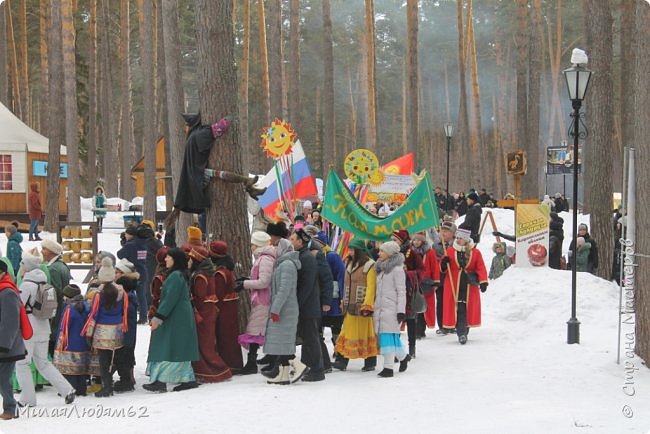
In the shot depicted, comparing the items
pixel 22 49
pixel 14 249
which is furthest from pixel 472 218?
pixel 22 49

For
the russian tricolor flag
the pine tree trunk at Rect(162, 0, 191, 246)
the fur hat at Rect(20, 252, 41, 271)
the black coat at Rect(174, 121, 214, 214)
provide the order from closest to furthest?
the fur hat at Rect(20, 252, 41, 271) < the black coat at Rect(174, 121, 214, 214) < the pine tree trunk at Rect(162, 0, 191, 246) < the russian tricolor flag

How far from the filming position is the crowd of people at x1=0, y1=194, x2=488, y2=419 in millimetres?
8406

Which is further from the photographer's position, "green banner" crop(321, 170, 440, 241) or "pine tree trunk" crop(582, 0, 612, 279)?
"pine tree trunk" crop(582, 0, 612, 279)

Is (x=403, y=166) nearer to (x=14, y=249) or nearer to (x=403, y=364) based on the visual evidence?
(x=14, y=249)

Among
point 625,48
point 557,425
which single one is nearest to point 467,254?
point 557,425

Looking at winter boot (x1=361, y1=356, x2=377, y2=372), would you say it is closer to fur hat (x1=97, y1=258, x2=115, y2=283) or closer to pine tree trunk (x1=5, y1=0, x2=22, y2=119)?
fur hat (x1=97, y1=258, x2=115, y2=283)

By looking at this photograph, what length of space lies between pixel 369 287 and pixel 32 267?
3.71 m

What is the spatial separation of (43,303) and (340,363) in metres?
3.62

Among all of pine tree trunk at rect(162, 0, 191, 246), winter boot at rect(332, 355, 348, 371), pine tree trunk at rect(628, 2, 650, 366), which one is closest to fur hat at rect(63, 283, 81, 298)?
winter boot at rect(332, 355, 348, 371)

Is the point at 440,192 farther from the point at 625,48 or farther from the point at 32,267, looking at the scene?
the point at 32,267

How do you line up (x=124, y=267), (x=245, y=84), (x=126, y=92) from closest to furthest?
(x=124, y=267)
(x=126, y=92)
(x=245, y=84)

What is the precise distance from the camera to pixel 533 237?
17203mm

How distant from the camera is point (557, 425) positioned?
7.55 metres

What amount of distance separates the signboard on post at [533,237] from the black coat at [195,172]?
330 inches
